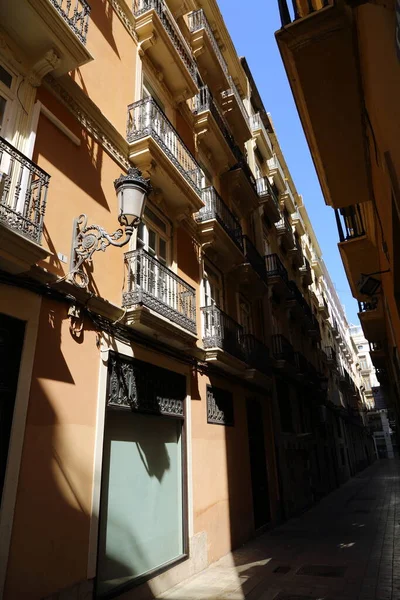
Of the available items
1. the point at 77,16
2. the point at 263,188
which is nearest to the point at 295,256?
the point at 263,188

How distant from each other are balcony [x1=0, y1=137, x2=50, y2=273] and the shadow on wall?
85 centimetres

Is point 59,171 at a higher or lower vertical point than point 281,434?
higher

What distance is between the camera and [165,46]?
30.2 feet

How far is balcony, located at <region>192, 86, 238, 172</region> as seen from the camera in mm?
11164

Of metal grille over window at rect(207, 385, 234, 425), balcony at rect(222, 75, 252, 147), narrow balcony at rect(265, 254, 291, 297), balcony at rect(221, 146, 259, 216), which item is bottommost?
metal grille over window at rect(207, 385, 234, 425)

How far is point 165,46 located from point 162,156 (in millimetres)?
3449

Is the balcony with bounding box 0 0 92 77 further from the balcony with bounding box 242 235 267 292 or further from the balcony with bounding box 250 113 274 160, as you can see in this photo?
the balcony with bounding box 250 113 274 160

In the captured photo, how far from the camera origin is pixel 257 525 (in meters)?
10.3

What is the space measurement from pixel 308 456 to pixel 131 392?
493 inches

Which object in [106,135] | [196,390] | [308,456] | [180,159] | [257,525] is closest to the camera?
[106,135]

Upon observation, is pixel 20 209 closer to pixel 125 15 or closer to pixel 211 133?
pixel 125 15

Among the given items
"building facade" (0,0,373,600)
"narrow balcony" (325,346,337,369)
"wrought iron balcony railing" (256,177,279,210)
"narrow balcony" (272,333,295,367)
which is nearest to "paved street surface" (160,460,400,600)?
"building facade" (0,0,373,600)

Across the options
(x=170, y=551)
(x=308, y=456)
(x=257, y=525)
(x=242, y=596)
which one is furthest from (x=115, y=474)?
(x=308, y=456)

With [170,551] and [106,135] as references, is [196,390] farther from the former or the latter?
[106,135]
